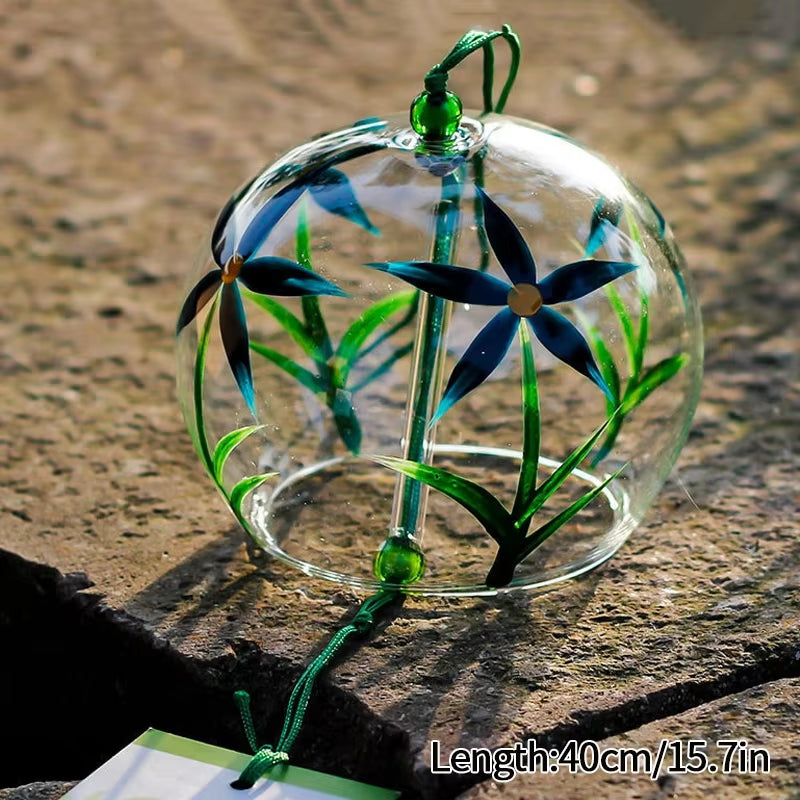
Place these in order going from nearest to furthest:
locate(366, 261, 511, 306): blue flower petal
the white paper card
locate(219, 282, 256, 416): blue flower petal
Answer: the white paper card < locate(366, 261, 511, 306): blue flower petal < locate(219, 282, 256, 416): blue flower petal

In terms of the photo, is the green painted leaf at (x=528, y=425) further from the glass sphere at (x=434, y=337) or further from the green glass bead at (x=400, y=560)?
the green glass bead at (x=400, y=560)

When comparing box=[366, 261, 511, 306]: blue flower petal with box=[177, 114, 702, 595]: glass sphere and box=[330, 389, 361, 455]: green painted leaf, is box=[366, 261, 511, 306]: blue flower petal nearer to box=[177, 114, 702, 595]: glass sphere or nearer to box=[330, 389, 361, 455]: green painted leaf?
box=[177, 114, 702, 595]: glass sphere

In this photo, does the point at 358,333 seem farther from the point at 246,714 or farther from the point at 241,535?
the point at 246,714

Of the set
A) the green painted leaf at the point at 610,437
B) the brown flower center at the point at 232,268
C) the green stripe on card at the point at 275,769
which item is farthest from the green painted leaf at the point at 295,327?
the green stripe on card at the point at 275,769

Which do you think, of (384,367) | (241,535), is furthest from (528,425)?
(241,535)

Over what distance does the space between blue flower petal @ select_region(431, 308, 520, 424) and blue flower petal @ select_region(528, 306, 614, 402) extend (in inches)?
0.9

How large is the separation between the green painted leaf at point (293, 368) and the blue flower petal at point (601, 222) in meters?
0.33

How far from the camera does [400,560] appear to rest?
132 centimetres

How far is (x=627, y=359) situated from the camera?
4.33ft

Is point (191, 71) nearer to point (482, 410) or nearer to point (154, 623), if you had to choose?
point (482, 410)

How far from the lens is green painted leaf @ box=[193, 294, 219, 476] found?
1.33m

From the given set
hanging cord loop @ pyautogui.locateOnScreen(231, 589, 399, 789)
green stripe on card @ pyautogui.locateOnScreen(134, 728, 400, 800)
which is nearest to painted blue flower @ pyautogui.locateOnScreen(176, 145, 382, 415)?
hanging cord loop @ pyautogui.locateOnScreen(231, 589, 399, 789)

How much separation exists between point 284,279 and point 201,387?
0.53 feet

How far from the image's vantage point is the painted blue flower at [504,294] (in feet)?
3.92
